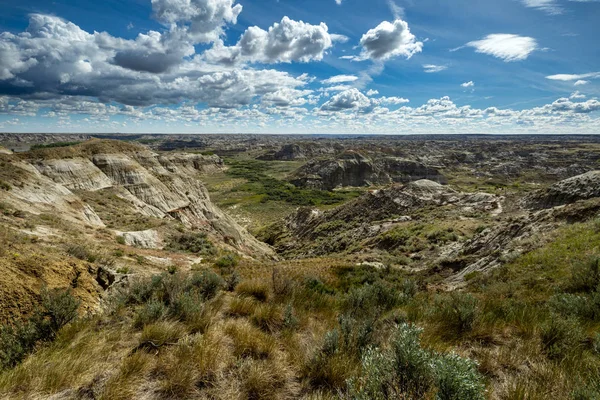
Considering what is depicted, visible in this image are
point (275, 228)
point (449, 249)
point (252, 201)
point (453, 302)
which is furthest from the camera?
point (252, 201)

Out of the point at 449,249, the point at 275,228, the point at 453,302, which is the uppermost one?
the point at 453,302

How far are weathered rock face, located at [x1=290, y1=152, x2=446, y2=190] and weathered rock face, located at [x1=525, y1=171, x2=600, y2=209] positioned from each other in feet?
249

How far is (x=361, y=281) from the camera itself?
44.8 ft

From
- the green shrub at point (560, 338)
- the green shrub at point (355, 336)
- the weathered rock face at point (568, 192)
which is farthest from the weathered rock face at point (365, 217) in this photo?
the green shrub at point (355, 336)

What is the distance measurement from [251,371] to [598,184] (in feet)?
101

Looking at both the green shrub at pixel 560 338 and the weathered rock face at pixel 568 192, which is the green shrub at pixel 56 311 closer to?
the green shrub at pixel 560 338

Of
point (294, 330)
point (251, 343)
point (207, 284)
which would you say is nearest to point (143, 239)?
point (207, 284)

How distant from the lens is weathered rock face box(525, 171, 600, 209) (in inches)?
894

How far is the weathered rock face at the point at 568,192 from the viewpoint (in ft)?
74.5

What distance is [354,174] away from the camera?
107438mm

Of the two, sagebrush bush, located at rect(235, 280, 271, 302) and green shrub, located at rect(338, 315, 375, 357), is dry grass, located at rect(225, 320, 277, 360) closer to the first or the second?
green shrub, located at rect(338, 315, 375, 357)

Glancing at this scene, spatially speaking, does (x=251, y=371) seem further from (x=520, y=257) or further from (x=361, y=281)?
(x=520, y=257)

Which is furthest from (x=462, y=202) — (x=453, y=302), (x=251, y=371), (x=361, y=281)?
(x=251, y=371)

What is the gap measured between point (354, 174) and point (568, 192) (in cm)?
8327
